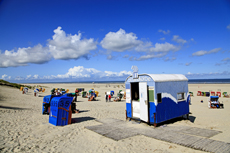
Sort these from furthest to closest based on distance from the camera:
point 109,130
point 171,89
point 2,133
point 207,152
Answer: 1. point 171,89
2. point 109,130
3. point 2,133
4. point 207,152

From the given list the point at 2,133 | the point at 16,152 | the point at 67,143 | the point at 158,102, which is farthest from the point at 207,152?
the point at 2,133

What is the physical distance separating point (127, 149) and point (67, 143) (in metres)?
2.63

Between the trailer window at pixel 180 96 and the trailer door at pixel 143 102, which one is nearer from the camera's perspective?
the trailer door at pixel 143 102

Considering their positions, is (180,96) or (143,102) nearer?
(143,102)

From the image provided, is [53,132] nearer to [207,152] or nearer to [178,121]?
[207,152]

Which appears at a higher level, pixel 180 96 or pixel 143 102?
pixel 180 96

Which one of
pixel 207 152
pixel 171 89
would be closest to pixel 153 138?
pixel 207 152

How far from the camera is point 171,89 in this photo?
9.66m

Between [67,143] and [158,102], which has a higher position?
[158,102]

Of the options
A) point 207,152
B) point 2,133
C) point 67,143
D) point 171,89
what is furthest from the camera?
point 171,89

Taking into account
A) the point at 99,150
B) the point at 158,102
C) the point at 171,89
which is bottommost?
the point at 99,150

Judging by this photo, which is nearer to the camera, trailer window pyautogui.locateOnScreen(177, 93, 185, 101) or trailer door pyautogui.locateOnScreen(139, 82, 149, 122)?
trailer door pyautogui.locateOnScreen(139, 82, 149, 122)

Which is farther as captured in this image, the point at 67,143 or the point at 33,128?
the point at 33,128

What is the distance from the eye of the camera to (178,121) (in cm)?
1011
